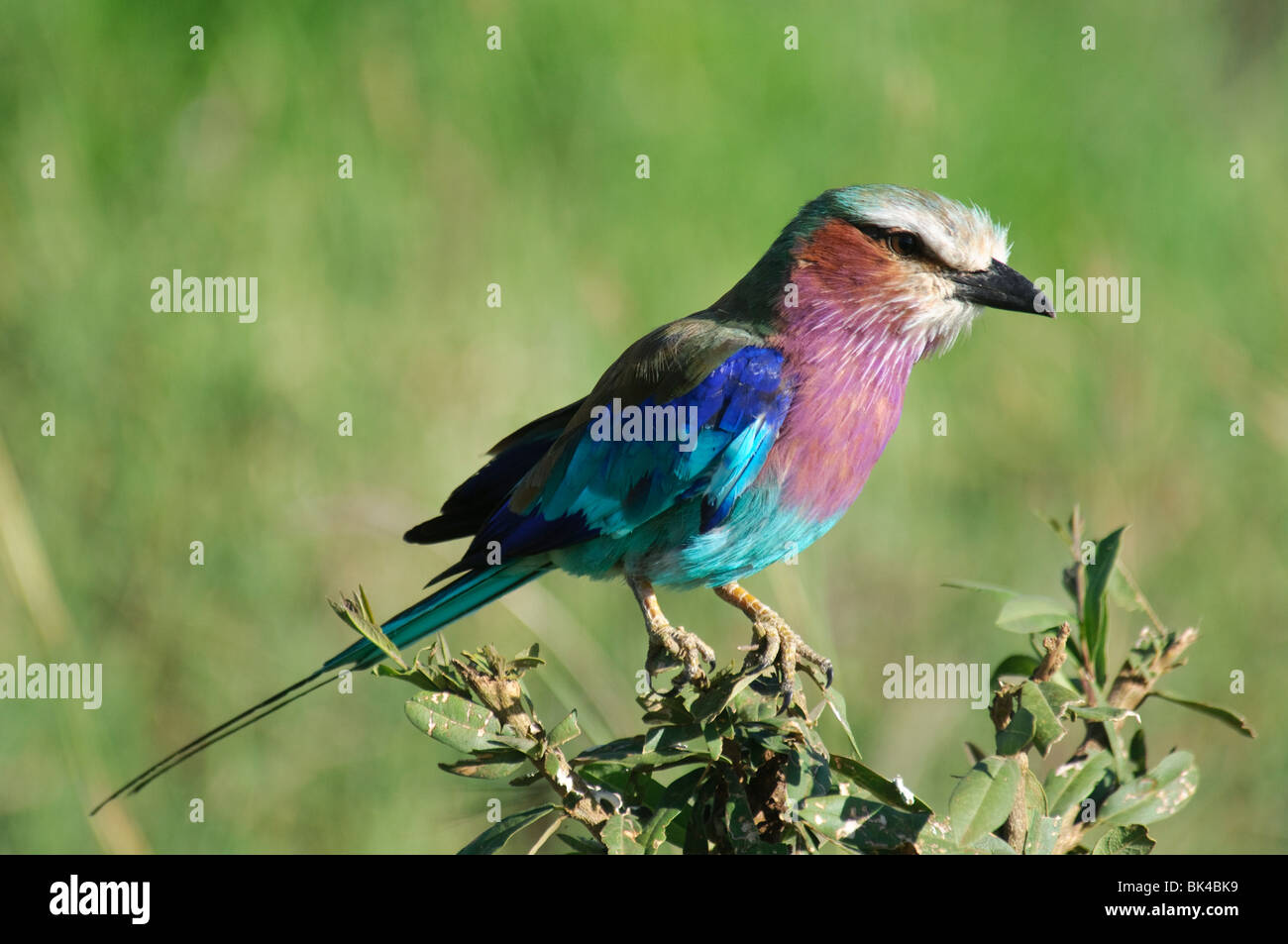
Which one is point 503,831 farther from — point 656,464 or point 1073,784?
point 656,464

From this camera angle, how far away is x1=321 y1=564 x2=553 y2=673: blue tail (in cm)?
377

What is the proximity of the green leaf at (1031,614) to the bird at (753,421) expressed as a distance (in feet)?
2.91

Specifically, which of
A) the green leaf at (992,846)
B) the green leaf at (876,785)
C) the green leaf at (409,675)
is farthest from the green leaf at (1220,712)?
the green leaf at (409,675)

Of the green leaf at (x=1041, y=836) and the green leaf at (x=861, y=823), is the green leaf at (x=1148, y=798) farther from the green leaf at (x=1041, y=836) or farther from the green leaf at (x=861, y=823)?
the green leaf at (x=861, y=823)

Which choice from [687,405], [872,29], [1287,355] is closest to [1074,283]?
[1287,355]

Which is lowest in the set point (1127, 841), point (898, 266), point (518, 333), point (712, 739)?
point (1127, 841)

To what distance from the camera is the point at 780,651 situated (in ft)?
10.8

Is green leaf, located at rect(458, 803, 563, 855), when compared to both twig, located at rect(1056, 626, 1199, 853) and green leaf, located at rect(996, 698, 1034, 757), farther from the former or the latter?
twig, located at rect(1056, 626, 1199, 853)

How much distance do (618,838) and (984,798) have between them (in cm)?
60

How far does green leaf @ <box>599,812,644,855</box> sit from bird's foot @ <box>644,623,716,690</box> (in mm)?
639

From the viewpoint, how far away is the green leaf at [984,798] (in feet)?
7.43

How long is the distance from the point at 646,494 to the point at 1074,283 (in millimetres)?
3272

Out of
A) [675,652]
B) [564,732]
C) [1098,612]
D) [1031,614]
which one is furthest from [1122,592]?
[564,732]

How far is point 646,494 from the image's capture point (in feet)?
12.3
